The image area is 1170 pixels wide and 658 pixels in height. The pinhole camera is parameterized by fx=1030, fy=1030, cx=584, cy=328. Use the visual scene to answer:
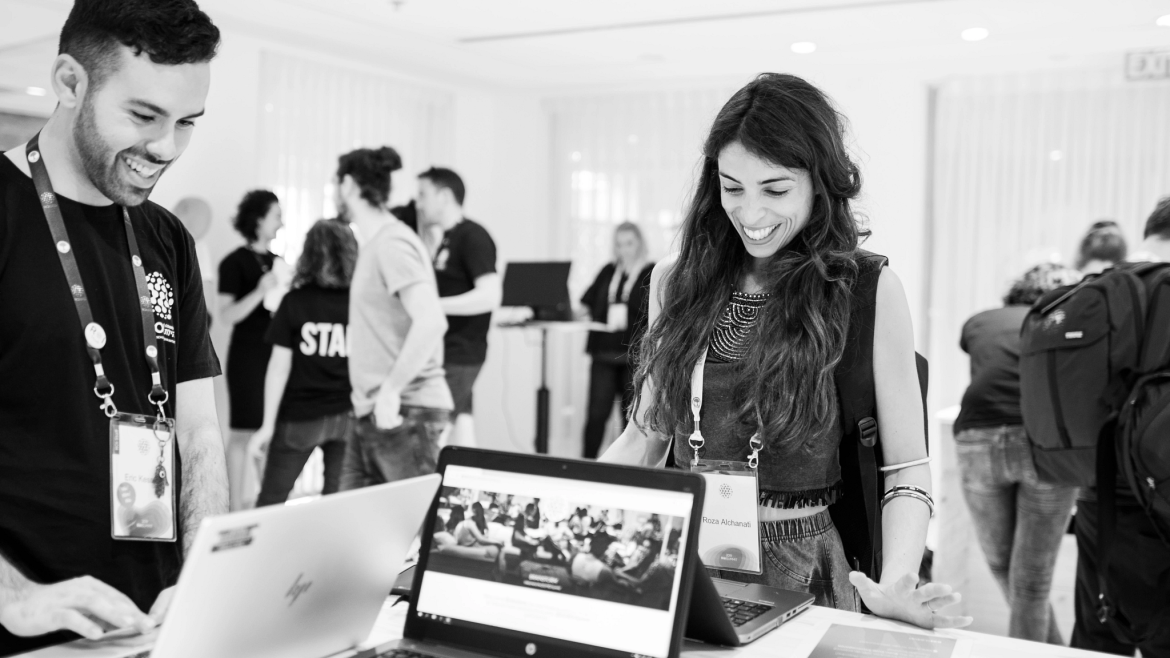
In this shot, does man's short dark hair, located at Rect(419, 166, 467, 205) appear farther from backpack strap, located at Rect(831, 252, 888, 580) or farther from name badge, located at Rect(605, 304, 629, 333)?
backpack strap, located at Rect(831, 252, 888, 580)

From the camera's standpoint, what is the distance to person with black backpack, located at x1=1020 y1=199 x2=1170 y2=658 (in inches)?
91.6

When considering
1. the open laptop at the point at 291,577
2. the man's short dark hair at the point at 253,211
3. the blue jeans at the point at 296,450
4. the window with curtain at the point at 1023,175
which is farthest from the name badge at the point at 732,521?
the window with curtain at the point at 1023,175

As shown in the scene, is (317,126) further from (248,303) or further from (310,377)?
(310,377)

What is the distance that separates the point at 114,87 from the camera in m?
1.44

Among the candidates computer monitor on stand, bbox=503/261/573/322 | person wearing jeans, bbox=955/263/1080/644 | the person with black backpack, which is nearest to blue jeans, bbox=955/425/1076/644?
person wearing jeans, bbox=955/263/1080/644

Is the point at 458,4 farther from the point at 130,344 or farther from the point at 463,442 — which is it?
the point at 130,344

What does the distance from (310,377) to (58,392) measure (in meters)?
2.50

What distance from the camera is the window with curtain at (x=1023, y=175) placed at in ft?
21.5

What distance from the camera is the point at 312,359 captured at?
3920 millimetres

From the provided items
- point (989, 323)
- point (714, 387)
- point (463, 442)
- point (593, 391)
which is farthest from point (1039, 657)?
point (593, 391)

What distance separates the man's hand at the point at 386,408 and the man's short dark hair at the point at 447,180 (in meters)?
1.85

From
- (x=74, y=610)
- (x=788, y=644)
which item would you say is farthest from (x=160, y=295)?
(x=788, y=644)

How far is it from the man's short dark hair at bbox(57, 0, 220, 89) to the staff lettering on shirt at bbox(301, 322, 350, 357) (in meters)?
2.50

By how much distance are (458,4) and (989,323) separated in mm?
3023
